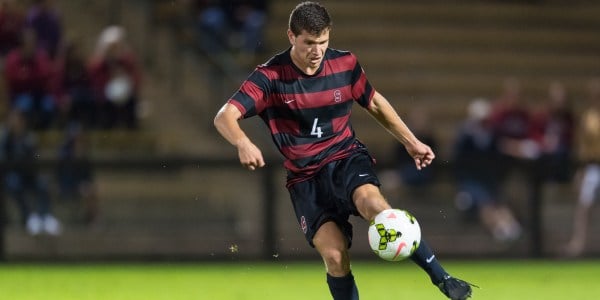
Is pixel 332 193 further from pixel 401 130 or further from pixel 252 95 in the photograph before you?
pixel 252 95

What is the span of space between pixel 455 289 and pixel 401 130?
1.19 meters

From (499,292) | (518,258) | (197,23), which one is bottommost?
(518,258)

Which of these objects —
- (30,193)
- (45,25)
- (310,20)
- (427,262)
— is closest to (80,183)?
(30,193)

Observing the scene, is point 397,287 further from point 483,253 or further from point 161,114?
point 161,114

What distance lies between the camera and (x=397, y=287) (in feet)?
A: 41.3

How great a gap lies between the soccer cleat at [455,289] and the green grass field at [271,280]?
334cm

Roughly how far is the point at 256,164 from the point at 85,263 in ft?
26.0

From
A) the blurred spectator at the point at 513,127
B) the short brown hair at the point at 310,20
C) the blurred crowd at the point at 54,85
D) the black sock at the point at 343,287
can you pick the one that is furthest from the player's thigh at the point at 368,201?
the blurred spectator at the point at 513,127

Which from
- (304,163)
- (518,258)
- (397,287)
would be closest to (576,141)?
(518,258)

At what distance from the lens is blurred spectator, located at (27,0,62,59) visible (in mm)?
16297

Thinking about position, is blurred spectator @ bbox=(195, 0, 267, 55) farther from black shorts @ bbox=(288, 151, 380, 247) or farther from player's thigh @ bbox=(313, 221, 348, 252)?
player's thigh @ bbox=(313, 221, 348, 252)

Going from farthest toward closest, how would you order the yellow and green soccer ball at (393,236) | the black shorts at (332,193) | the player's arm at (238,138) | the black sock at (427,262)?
the black shorts at (332,193), the black sock at (427,262), the yellow and green soccer ball at (393,236), the player's arm at (238,138)

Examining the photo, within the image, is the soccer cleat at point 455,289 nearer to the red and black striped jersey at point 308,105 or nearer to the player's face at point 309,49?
the red and black striped jersey at point 308,105

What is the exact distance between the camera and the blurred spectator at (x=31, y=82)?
16.0 m
